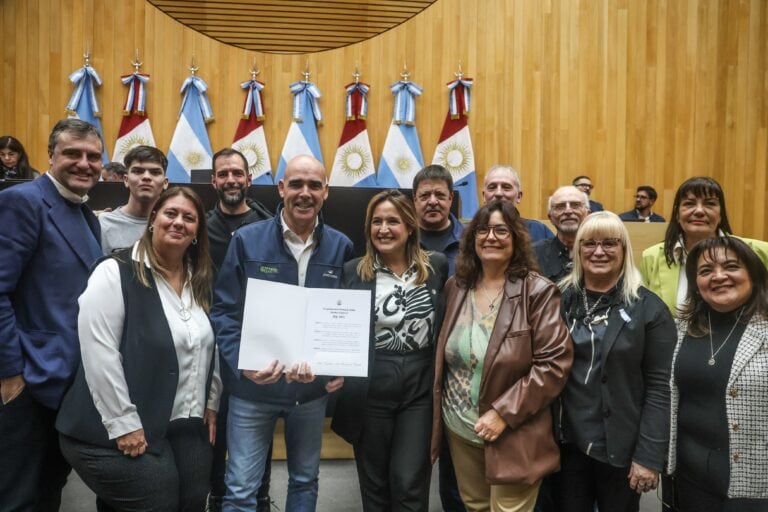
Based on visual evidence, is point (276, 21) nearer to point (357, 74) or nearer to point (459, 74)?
point (357, 74)

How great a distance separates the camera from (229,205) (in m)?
2.82

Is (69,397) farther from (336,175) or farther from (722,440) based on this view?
(336,175)

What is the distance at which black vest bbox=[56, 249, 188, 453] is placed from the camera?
1.64 meters

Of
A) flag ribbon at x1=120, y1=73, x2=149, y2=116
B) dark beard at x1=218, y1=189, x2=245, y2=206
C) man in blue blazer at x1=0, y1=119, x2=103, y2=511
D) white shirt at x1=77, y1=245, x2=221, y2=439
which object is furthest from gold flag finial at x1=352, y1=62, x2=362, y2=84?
white shirt at x1=77, y1=245, x2=221, y2=439

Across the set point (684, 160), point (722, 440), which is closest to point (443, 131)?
point (684, 160)

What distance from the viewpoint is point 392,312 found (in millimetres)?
2072

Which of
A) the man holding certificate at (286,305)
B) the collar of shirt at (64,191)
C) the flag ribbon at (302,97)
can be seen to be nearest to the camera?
the collar of shirt at (64,191)

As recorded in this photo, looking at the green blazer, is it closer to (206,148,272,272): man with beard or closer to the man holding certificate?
the man holding certificate

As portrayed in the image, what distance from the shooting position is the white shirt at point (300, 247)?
2146 millimetres

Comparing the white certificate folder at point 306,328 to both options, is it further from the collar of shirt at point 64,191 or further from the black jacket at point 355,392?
the collar of shirt at point 64,191

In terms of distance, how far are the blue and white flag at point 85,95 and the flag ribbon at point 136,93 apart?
0.31m

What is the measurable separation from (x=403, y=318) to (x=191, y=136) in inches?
193

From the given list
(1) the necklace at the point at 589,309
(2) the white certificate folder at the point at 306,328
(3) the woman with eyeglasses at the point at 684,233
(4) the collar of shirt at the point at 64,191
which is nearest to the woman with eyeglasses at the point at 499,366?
(1) the necklace at the point at 589,309

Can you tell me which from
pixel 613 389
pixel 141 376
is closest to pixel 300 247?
pixel 141 376
